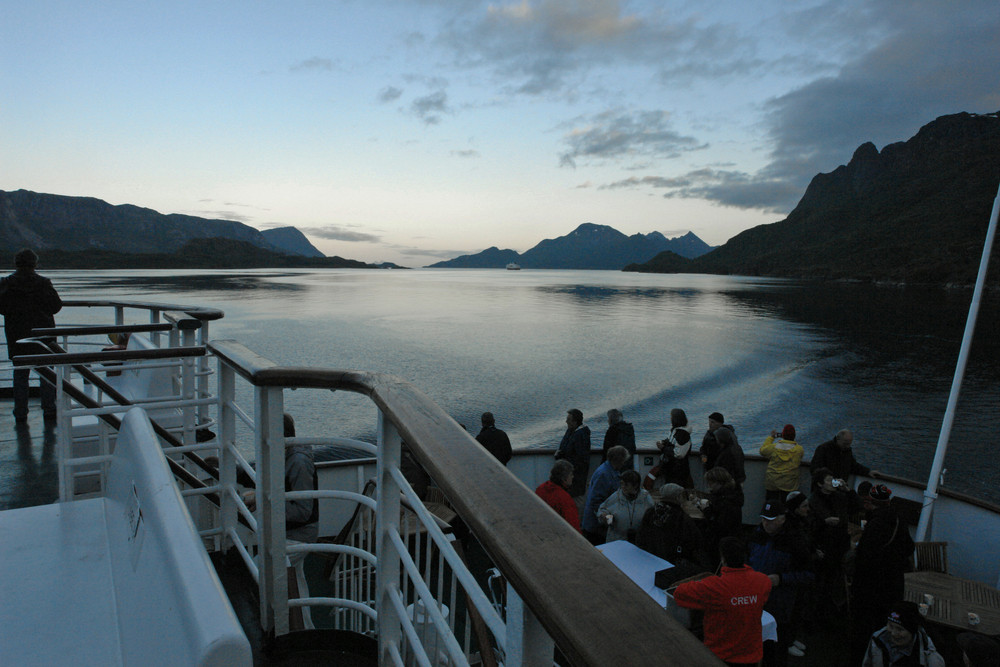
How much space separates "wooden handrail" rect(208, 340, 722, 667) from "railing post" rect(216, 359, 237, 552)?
1426 mm

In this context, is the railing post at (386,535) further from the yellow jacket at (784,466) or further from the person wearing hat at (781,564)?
the yellow jacket at (784,466)

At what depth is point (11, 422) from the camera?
6.46 metres

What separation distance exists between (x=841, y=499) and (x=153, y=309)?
23.4ft

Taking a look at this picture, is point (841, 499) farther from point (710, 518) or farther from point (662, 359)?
point (662, 359)

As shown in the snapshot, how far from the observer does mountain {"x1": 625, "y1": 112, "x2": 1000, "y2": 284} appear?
363ft

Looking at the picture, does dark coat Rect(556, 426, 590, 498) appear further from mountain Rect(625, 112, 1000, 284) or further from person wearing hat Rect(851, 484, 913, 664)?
mountain Rect(625, 112, 1000, 284)

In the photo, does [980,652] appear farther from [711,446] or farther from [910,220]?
[910,220]

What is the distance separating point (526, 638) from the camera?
688mm

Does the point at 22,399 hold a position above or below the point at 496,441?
above

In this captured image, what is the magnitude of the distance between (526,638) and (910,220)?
171m

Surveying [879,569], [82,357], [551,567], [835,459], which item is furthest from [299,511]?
[835,459]

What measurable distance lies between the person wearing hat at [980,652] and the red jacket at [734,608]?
4.24 ft

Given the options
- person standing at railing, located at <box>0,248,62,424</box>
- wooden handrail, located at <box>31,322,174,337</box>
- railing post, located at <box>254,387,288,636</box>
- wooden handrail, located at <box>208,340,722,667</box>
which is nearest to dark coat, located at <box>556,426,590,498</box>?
wooden handrail, located at <box>31,322,174,337</box>

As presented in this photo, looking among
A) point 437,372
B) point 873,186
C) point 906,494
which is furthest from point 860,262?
point 906,494
